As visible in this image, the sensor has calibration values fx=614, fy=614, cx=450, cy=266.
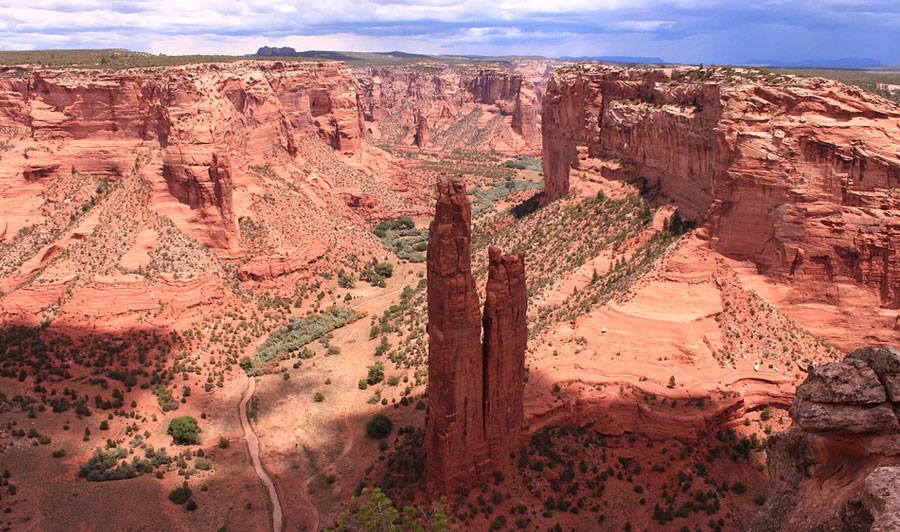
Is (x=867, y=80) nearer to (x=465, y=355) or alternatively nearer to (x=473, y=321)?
(x=473, y=321)

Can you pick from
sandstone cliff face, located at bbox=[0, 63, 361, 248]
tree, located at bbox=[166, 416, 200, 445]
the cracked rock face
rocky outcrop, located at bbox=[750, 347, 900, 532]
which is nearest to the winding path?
tree, located at bbox=[166, 416, 200, 445]

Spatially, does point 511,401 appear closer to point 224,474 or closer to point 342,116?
point 224,474

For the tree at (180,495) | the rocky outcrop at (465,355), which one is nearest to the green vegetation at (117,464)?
the tree at (180,495)

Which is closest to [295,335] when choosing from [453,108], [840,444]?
[840,444]

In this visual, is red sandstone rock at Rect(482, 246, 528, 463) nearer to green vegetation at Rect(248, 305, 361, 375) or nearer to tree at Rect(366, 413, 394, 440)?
tree at Rect(366, 413, 394, 440)

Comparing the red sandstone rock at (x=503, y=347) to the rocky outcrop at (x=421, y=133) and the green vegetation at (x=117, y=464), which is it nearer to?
the green vegetation at (x=117, y=464)

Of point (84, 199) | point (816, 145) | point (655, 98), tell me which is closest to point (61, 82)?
point (84, 199)
